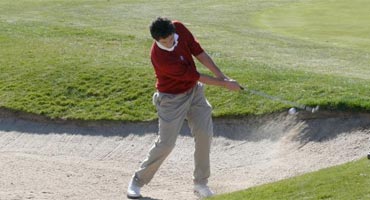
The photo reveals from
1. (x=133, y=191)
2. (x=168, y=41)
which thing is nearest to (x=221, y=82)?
(x=168, y=41)

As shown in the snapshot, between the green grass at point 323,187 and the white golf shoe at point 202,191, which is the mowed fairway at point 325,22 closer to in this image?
the white golf shoe at point 202,191

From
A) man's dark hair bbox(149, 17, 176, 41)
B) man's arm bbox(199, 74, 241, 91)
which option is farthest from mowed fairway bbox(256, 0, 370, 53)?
man's dark hair bbox(149, 17, 176, 41)

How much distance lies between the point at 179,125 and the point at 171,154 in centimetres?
232

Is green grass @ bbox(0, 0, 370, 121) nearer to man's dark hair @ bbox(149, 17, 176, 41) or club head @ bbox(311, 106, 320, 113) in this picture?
club head @ bbox(311, 106, 320, 113)

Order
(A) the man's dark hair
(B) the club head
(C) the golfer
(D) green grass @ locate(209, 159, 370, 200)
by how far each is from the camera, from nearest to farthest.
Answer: (D) green grass @ locate(209, 159, 370, 200) < (A) the man's dark hair < (C) the golfer < (B) the club head

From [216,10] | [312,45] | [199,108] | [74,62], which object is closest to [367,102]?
[199,108]

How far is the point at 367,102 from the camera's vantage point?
11805mm

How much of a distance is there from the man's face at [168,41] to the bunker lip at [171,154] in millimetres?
1954

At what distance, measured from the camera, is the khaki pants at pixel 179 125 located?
31.5ft

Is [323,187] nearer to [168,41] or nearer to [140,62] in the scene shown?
[168,41]

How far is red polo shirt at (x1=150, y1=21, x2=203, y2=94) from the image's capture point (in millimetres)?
9180

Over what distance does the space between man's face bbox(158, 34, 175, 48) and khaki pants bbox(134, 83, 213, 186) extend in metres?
0.67

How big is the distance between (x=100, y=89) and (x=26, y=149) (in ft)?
6.42

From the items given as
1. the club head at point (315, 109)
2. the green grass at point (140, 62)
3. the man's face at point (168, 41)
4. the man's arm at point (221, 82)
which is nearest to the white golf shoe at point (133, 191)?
the man's arm at point (221, 82)
